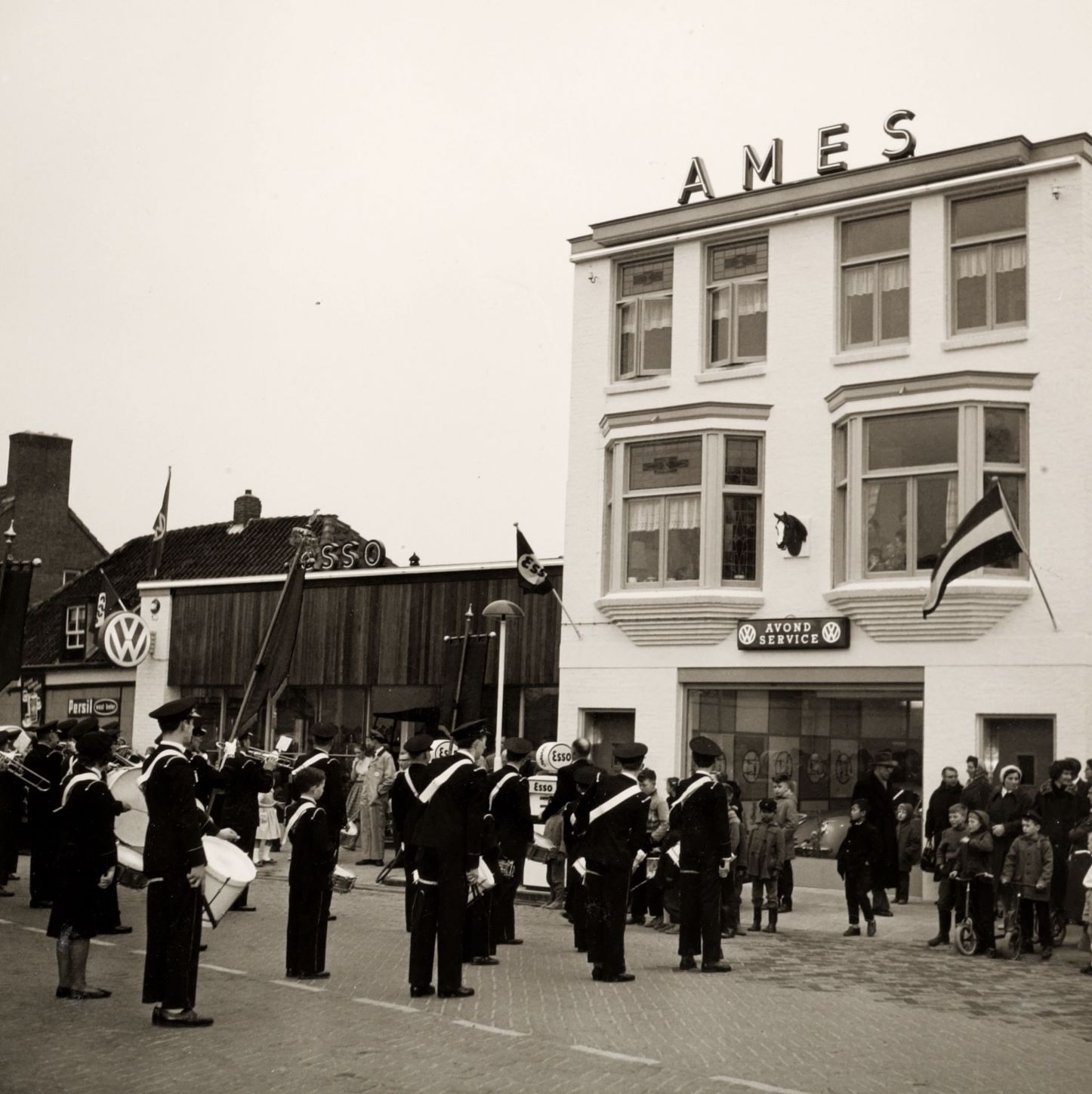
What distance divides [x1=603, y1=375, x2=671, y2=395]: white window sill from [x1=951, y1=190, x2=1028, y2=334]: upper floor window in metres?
4.57

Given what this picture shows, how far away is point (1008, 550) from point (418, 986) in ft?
35.2

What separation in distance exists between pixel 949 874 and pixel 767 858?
7.53 ft

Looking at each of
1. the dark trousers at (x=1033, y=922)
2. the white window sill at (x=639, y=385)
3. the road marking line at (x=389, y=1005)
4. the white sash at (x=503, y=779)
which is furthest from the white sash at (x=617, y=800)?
the white window sill at (x=639, y=385)

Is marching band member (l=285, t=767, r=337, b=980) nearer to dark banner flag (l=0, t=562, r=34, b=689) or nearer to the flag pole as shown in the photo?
the flag pole

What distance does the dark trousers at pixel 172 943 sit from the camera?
1024cm

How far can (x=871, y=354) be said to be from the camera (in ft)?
73.7

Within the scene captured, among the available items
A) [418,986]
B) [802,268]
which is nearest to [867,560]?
[802,268]

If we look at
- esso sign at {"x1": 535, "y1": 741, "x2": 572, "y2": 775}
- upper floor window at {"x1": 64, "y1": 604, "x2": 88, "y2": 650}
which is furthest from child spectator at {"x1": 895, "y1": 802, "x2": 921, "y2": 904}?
upper floor window at {"x1": 64, "y1": 604, "x2": 88, "y2": 650}

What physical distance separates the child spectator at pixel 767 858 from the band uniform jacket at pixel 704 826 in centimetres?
327

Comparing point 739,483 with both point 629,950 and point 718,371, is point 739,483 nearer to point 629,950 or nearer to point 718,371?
point 718,371

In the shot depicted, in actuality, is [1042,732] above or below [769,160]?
below

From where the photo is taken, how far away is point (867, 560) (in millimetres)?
22094

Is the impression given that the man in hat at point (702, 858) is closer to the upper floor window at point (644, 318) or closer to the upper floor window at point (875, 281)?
the upper floor window at point (875, 281)

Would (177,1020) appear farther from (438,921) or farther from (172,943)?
(438,921)
